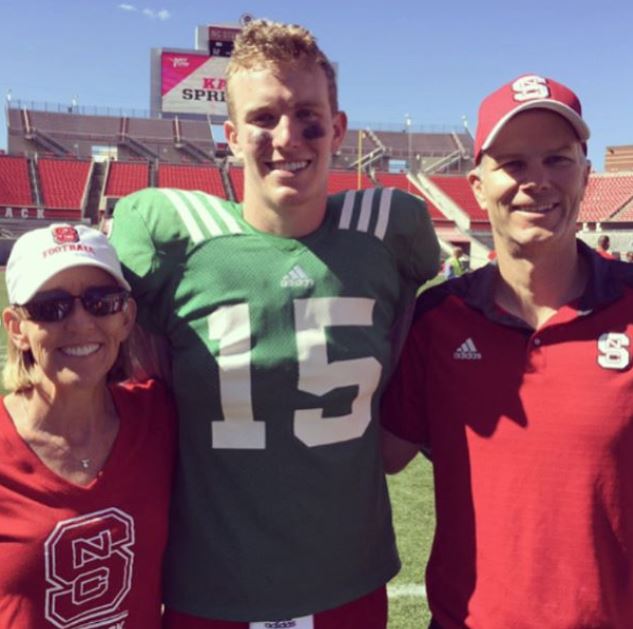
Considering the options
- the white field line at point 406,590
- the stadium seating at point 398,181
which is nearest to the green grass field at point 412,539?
the white field line at point 406,590

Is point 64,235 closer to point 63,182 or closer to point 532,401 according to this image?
point 532,401

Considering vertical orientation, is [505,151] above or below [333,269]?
above

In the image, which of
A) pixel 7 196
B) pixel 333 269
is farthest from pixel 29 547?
pixel 7 196

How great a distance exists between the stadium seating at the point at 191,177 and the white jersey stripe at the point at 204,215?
29921mm

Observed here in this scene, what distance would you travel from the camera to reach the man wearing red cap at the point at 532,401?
1534 millimetres

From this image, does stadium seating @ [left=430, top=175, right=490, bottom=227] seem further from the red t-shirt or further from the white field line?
the red t-shirt

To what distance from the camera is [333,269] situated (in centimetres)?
178

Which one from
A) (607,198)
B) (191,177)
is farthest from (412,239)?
(607,198)

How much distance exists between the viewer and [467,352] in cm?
170

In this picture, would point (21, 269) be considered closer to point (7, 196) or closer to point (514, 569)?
point (514, 569)

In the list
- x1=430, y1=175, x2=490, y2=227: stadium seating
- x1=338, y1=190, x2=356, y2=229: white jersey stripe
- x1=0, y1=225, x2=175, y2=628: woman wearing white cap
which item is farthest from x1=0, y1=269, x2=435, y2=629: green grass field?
x1=430, y1=175, x2=490, y2=227: stadium seating

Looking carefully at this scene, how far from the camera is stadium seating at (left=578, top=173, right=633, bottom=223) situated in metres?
30.1

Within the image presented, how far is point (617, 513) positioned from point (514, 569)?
247 millimetres

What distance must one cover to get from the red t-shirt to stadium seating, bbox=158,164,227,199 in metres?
30.2
